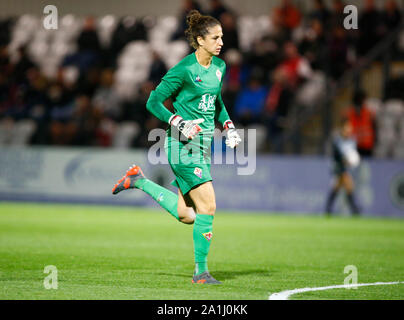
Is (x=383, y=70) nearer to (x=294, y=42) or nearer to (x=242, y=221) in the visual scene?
A: (x=294, y=42)

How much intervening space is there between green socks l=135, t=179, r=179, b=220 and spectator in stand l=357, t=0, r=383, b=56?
12458 millimetres

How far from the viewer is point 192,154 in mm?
→ 7141

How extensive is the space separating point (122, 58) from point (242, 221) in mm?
9031

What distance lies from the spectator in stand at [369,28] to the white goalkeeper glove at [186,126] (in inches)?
523

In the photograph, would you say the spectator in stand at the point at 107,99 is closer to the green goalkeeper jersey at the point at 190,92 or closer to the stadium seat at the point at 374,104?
the stadium seat at the point at 374,104

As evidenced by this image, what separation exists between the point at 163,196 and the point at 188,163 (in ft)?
2.83

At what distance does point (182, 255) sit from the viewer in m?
9.48

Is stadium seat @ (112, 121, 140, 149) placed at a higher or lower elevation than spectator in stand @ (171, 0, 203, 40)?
lower

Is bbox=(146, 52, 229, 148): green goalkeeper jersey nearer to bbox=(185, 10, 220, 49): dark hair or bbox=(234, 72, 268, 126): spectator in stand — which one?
bbox=(185, 10, 220, 49): dark hair

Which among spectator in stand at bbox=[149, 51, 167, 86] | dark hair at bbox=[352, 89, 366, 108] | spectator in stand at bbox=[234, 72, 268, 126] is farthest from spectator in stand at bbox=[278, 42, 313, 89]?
spectator in stand at bbox=[149, 51, 167, 86]

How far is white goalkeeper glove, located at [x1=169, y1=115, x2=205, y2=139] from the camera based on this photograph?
6715 mm

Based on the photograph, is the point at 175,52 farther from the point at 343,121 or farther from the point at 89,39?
the point at 343,121

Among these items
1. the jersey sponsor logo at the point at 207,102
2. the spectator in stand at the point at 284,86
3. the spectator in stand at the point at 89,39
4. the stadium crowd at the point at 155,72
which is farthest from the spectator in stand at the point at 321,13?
the jersey sponsor logo at the point at 207,102

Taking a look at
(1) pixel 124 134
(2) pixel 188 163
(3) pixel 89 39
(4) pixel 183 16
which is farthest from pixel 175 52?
(2) pixel 188 163
